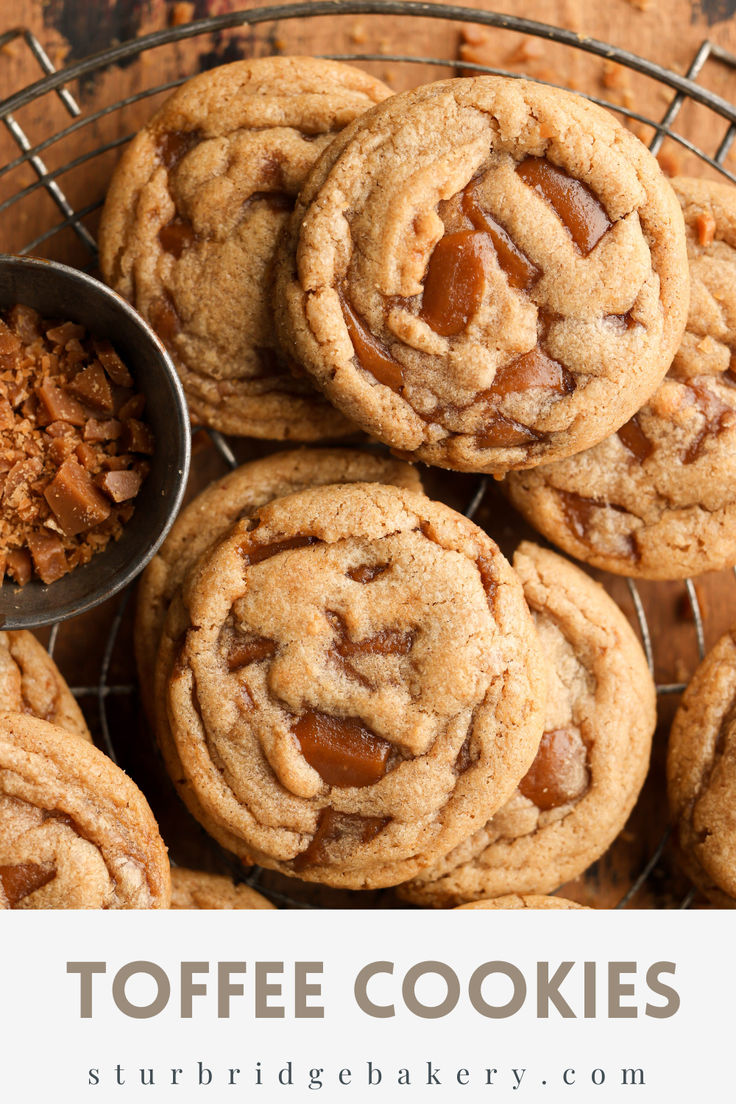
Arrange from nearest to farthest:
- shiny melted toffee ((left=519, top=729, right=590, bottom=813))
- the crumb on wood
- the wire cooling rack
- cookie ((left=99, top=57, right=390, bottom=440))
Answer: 1. cookie ((left=99, top=57, right=390, bottom=440))
2. shiny melted toffee ((left=519, top=729, right=590, bottom=813))
3. the wire cooling rack
4. the crumb on wood

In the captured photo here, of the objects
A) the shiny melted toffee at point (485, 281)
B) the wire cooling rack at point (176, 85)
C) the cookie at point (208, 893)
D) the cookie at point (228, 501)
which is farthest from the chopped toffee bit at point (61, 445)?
the cookie at point (208, 893)

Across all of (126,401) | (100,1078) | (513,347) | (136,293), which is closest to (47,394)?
(126,401)

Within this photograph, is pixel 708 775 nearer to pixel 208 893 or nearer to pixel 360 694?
pixel 360 694

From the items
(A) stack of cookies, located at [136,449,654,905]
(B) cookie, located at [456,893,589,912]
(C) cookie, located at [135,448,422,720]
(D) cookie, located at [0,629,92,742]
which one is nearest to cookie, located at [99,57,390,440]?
(C) cookie, located at [135,448,422,720]

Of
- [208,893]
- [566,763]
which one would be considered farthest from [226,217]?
[208,893]

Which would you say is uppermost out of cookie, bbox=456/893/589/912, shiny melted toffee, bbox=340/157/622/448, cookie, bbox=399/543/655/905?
shiny melted toffee, bbox=340/157/622/448

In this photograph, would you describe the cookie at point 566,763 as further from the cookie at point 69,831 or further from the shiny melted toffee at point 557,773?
the cookie at point 69,831

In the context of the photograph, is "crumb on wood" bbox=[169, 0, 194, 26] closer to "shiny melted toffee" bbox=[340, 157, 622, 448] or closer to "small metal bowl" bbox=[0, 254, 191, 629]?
"small metal bowl" bbox=[0, 254, 191, 629]
